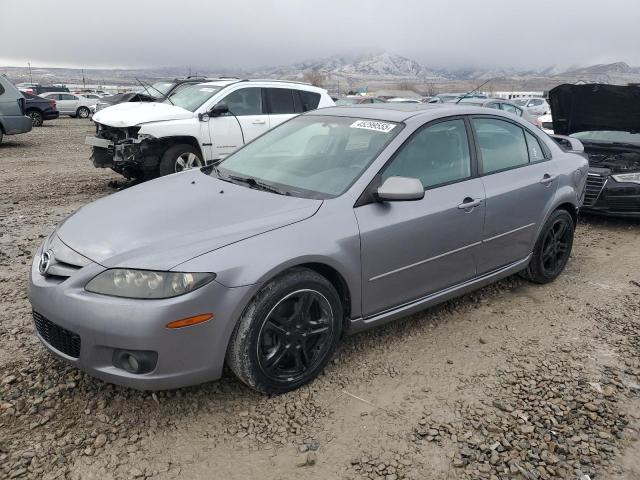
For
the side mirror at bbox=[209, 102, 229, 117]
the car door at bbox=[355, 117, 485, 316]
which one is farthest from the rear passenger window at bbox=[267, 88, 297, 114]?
the car door at bbox=[355, 117, 485, 316]

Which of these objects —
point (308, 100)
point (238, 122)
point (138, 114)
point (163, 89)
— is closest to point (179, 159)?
point (138, 114)

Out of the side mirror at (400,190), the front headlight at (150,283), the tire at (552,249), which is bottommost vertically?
the tire at (552,249)

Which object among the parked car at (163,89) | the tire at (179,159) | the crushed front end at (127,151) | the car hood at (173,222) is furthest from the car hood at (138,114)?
the car hood at (173,222)

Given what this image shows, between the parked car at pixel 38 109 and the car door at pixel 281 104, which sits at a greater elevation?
the car door at pixel 281 104

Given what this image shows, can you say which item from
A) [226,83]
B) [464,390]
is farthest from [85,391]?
[226,83]

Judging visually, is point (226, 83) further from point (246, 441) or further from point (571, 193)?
point (246, 441)

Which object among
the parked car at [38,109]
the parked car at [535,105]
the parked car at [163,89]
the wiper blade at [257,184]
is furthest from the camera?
the parked car at [535,105]

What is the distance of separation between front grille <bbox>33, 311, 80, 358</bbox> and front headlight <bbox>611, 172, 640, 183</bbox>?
20.9 ft

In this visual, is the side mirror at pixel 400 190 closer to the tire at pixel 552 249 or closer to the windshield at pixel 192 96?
the tire at pixel 552 249

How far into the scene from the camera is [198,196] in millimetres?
3359

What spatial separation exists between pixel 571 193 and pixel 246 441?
3561 millimetres

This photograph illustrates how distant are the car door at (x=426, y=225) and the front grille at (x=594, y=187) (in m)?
3.55

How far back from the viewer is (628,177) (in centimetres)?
653

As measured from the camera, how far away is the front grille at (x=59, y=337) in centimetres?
269
